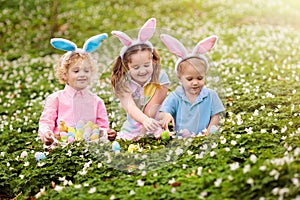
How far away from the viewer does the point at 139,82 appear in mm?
7242

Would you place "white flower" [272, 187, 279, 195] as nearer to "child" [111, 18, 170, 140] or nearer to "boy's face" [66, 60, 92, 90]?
"child" [111, 18, 170, 140]

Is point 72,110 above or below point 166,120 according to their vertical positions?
above

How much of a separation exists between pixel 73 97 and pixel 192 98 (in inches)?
70.5

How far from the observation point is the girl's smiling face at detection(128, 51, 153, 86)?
7062 mm

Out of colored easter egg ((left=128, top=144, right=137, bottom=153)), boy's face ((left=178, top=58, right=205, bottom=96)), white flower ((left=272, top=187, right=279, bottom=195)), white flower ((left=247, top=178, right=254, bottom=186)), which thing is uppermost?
boy's face ((left=178, top=58, right=205, bottom=96))

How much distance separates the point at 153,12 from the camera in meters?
18.7

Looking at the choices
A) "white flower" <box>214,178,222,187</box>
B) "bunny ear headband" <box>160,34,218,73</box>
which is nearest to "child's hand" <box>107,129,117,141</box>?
"bunny ear headband" <box>160,34,218,73</box>

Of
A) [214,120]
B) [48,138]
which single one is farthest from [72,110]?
[214,120]

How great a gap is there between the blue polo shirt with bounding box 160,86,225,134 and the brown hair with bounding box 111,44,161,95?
15.5 inches

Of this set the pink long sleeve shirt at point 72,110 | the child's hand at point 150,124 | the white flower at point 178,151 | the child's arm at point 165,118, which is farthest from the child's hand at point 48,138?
the white flower at point 178,151

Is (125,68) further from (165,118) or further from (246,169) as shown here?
(246,169)

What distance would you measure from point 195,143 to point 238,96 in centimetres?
249

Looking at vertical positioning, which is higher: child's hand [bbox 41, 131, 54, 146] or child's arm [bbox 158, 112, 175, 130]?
child's arm [bbox 158, 112, 175, 130]

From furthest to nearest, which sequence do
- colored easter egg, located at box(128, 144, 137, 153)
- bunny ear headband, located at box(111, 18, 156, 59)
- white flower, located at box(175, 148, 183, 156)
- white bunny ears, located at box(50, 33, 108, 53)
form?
1. white bunny ears, located at box(50, 33, 108, 53)
2. bunny ear headband, located at box(111, 18, 156, 59)
3. colored easter egg, located at box(128, 144, 137, 153)
4. white flower, located at box(175, 148, 183, 156)
